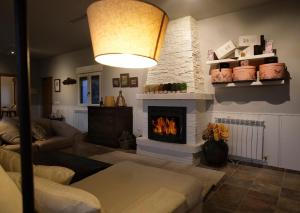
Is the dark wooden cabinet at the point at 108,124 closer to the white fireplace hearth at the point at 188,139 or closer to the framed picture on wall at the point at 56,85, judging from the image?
the white fireplace hearth at the point at 188,139

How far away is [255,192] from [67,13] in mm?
4011

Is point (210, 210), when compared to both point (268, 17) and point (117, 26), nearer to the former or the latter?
point (117, 26)

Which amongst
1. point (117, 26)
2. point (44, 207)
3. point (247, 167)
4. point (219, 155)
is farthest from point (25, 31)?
point (247, 167)

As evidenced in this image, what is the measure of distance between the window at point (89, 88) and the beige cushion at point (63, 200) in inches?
200

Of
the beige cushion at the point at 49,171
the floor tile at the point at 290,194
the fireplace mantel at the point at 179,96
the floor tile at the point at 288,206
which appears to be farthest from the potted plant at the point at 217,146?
the beige cushion at the point at 49,171

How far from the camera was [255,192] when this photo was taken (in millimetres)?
2623

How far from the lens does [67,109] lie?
22.8ft

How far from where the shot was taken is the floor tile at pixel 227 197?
7.63 feet

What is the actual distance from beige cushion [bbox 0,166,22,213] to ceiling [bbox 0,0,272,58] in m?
3.07

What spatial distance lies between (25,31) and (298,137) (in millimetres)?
3795

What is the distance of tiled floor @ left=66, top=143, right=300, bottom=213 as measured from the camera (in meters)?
2.28

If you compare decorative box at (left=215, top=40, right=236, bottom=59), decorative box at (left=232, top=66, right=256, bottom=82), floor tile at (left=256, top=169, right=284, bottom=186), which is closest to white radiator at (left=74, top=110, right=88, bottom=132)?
decorative box at (left=215, top=40, right=236, bottom=59)

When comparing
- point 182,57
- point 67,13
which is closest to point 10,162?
point 67,13

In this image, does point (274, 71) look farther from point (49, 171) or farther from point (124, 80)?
point (124, 80)
